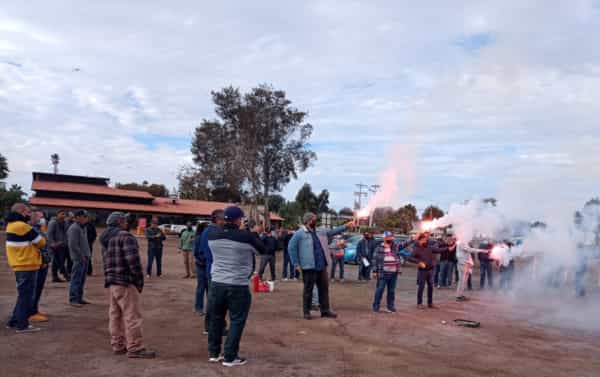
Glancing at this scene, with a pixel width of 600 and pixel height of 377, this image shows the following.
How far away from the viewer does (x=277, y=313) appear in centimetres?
984

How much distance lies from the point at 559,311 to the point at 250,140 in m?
30.6

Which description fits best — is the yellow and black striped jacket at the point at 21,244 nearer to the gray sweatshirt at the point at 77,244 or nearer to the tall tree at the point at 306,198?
the gray sweatshirt at the point at 77,244

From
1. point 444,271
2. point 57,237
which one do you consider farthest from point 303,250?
point 444,271

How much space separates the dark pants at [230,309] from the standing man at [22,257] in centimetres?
321

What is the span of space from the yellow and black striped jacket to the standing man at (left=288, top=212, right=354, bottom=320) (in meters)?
4.33

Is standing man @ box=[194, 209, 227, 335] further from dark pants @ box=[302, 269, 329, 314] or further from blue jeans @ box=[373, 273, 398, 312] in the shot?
blue jeans @ box=[373, 273, 398, 312]

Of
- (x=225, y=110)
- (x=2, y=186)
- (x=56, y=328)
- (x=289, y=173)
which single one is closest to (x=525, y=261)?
(x=56, y=328)

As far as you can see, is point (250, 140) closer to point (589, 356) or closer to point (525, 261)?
point (525, 261)

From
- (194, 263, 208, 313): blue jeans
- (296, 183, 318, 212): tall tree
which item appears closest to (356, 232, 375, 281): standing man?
(194, 263, 208, 313): blue jeans

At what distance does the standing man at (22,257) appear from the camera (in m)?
7.21

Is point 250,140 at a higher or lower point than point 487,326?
higher

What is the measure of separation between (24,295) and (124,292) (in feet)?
7.04

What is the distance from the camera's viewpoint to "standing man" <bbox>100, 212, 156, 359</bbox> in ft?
20.0

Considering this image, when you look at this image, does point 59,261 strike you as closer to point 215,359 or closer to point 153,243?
point 153,243
